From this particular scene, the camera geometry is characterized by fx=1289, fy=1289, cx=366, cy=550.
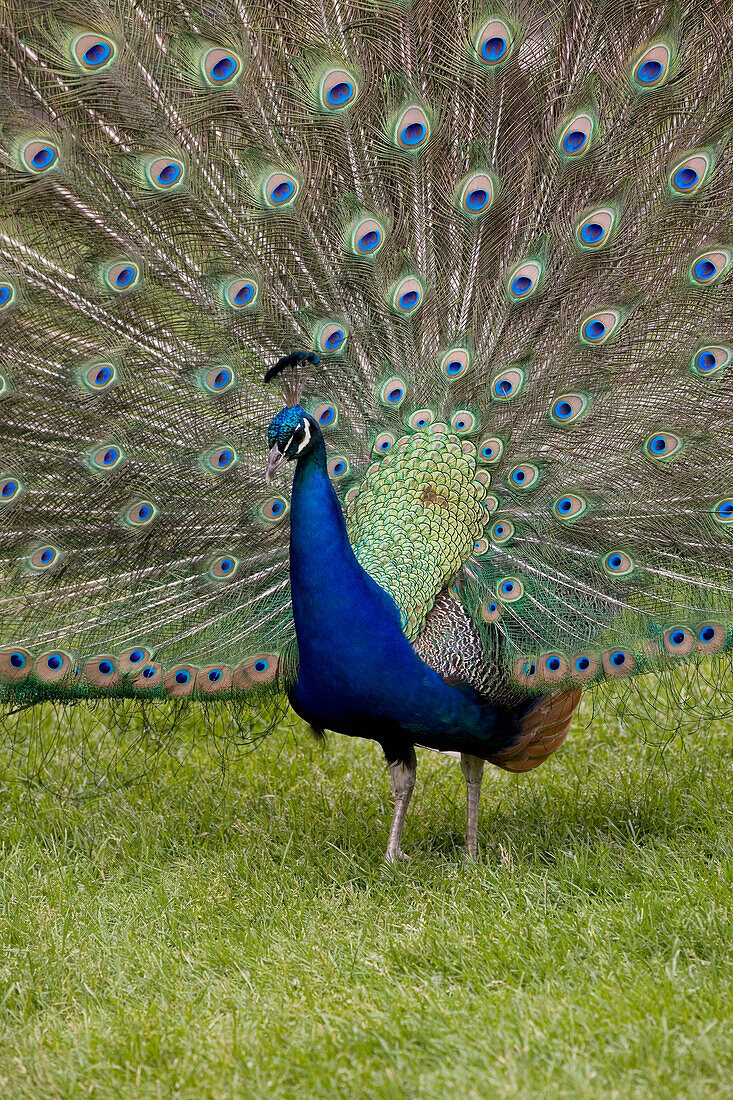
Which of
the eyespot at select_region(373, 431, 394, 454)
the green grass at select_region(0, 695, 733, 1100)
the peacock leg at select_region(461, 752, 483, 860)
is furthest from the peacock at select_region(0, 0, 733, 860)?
the green grass at select_region(0, 695, 733, 1100)

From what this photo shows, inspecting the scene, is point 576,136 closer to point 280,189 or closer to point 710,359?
point 710,359

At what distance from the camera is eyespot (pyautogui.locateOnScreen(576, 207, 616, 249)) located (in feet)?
12.8

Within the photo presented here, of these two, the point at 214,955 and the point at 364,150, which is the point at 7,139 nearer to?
Result: the point at 364,150

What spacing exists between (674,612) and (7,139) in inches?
94.3

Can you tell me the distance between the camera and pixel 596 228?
3.93 meters

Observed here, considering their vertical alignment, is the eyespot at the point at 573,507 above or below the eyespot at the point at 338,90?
below

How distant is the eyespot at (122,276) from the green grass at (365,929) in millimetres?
1909

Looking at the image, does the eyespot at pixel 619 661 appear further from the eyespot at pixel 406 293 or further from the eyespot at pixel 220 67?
the eyespot at pixel 220 67

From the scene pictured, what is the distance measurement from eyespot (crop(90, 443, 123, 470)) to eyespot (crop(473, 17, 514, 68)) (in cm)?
163

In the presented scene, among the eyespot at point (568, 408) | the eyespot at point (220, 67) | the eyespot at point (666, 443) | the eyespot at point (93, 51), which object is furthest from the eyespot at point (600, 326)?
the eyespot at point (93, 51)

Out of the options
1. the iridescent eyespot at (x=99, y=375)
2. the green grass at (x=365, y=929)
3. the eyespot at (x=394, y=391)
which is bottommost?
the green grass at (x=365, y=929)

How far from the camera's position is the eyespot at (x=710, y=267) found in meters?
3.88

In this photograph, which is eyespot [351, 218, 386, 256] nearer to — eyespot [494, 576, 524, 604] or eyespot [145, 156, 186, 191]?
eyespot [145, 156, 186, 191]

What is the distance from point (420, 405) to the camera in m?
4.15
